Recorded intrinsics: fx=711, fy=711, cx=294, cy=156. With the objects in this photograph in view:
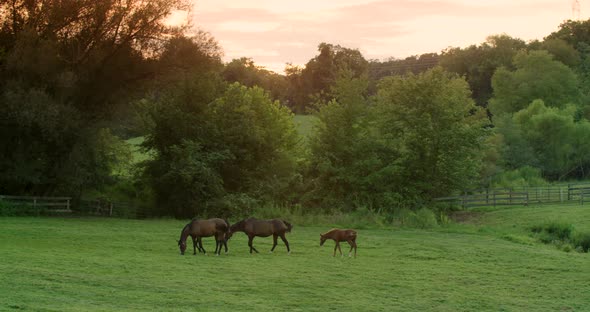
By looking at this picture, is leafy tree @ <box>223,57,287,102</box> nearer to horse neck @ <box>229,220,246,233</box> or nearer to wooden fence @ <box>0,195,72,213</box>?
wooden fence @ <box>0,195,72,213</box>

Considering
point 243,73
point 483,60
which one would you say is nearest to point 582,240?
point 243,73

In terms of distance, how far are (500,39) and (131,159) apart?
87930 mm

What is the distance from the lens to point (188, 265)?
22078 millimetres

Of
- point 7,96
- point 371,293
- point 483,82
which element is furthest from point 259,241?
point 483,82

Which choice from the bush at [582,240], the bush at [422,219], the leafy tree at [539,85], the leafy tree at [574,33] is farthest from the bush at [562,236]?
the leafy tree at [574,33]

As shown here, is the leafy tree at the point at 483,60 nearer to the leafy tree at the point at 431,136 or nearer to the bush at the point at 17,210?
the leafy tree at the point at 431,136

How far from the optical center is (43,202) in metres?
42.1

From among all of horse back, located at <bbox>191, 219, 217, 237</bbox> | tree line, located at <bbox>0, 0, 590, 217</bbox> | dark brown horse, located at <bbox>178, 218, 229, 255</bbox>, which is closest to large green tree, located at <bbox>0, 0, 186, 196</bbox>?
tree line, located at <bbox>0, 0, 590, 217</bbox>

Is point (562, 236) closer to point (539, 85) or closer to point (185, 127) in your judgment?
point (185, 127)

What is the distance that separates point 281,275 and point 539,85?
84.3m

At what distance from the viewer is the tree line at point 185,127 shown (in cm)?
4066

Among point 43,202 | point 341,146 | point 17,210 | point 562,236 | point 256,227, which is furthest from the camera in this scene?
point 341,146

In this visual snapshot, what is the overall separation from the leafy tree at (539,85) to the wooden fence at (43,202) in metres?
68.6

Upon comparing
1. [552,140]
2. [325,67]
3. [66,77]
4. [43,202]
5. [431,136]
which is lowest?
[43,202]
